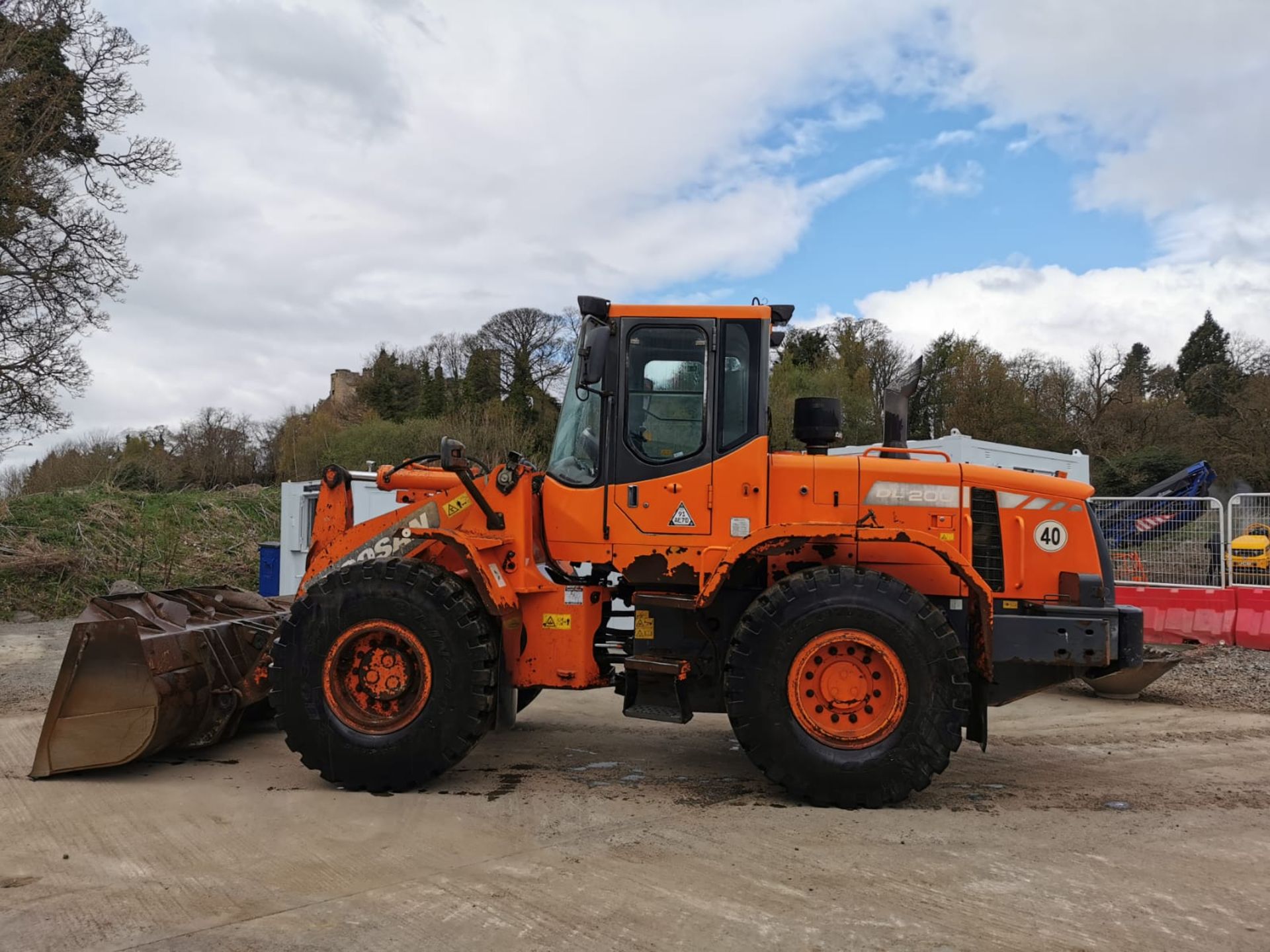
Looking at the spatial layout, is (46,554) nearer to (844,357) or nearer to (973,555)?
(973,555)

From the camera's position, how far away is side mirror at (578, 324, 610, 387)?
213 inches

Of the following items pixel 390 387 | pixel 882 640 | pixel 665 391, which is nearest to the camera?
pixel 882 640

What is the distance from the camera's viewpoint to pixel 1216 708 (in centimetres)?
836

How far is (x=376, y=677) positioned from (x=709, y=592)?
2.02 m

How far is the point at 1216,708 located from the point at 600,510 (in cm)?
617

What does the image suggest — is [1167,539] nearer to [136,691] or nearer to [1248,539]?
[1248,539]

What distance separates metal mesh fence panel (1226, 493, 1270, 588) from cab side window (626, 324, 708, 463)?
26.4 feet

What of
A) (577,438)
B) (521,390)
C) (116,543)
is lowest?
(116,543)

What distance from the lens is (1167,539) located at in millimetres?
11438

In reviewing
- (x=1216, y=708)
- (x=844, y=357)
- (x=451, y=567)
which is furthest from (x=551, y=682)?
Answer: (x=844, y=357)

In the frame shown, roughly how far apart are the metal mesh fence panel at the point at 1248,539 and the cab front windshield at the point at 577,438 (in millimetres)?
8446

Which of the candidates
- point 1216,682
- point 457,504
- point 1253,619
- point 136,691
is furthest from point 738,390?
point 1253,619

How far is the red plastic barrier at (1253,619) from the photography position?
1014 cm

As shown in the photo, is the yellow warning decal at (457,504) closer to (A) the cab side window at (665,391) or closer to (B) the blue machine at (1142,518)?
(A) the cab side window at (665,391)
